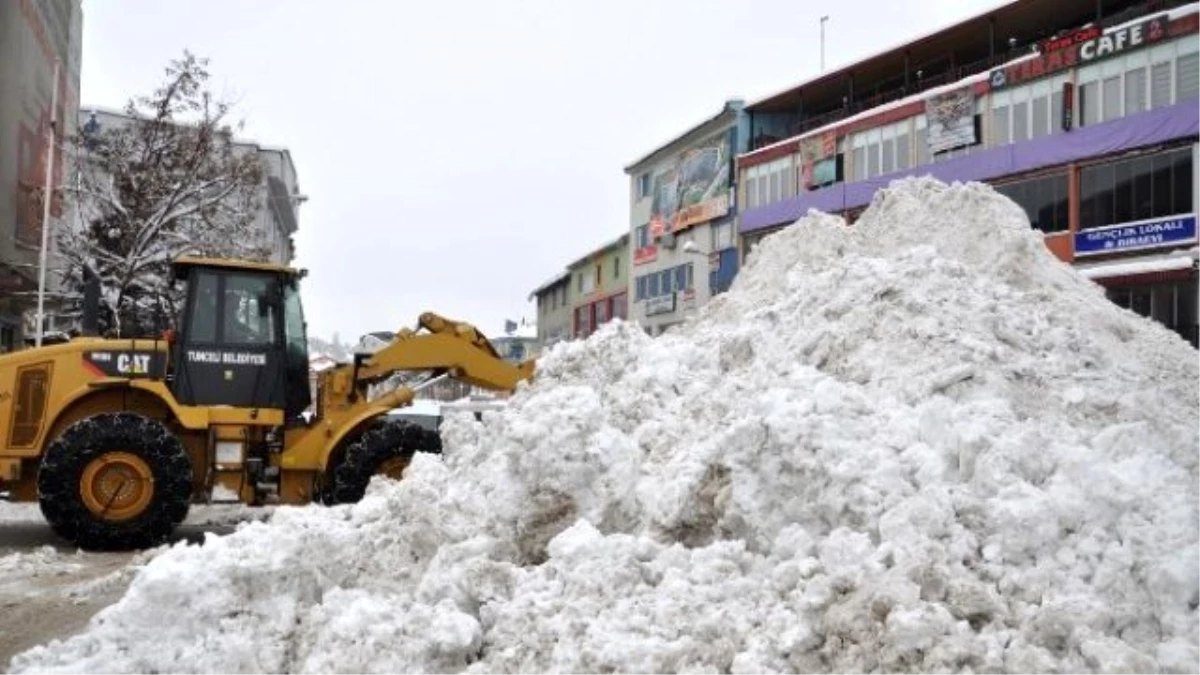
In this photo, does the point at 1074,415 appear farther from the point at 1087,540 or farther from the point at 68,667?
the point at 68,667

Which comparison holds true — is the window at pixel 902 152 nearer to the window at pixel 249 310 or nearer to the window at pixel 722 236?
the window at pixel 722 236

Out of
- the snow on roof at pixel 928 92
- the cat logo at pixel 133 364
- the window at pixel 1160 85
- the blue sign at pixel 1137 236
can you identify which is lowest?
the cat logo at pixel 133 364

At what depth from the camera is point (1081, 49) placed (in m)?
25.3

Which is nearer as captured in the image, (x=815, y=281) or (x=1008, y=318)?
(x=1008, y=318)

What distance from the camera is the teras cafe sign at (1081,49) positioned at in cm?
2373

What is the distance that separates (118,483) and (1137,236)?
21.7 metres

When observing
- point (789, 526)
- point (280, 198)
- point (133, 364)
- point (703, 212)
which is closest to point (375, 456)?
point (133, 364)

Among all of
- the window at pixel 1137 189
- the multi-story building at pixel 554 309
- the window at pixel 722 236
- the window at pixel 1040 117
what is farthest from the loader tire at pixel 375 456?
the multi-story building at pixel 554 309

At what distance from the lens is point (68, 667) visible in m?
4.77

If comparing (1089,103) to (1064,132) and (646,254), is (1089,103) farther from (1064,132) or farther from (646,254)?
(646,254)

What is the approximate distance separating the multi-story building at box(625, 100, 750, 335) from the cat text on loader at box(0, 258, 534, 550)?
27.4 meters

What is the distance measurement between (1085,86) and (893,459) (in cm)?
2392

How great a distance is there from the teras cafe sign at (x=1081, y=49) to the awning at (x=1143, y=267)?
478cm

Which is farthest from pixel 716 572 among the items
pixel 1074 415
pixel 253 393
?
pixel 253 393
